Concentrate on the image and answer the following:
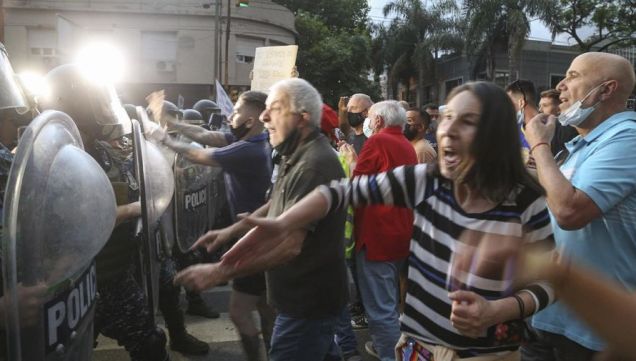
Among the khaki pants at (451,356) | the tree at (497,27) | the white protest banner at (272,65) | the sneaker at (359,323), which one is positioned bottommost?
the sneaker at (359,323)

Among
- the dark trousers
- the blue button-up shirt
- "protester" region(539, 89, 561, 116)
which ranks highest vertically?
"protester" region(539, 89, 561, 116)

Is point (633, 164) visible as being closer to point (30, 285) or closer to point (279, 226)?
point (279, 226)

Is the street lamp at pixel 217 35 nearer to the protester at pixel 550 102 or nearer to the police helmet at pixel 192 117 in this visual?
the police helmet at pixel 192 117

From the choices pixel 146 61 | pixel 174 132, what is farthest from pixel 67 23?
pixel 146 61

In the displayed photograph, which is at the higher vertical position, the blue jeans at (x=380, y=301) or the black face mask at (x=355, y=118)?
the black face mask at (x=355, y=118)

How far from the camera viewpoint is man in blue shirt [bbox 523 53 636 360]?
6.70 ft

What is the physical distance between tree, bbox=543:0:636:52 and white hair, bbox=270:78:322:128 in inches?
1091

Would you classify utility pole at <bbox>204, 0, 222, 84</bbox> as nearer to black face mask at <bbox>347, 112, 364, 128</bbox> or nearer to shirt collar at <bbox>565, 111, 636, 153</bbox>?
black face mask at <bbox>347, 112, 364, 128</bbox>

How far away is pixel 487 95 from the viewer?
176 centimetres

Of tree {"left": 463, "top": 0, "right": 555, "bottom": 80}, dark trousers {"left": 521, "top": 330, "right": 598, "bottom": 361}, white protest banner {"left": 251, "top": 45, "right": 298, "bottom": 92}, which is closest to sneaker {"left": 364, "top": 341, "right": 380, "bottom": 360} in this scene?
dark trousers {"left": 521, "top": 330, "right": 598, "bottom": 361}

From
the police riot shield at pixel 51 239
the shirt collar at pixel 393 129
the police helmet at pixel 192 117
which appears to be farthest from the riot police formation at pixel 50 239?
the police helmet at pixel 192 117

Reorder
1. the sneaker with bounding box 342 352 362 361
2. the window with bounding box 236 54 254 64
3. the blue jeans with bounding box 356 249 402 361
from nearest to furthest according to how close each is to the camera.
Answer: the blue jeans with bounding box 356 249 402 361, the sneaker with bounding box 342 352 362 361, the window with bounding box 236 54 254 64

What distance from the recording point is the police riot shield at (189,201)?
4012 millimetres

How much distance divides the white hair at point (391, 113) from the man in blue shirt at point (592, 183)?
1.68m
